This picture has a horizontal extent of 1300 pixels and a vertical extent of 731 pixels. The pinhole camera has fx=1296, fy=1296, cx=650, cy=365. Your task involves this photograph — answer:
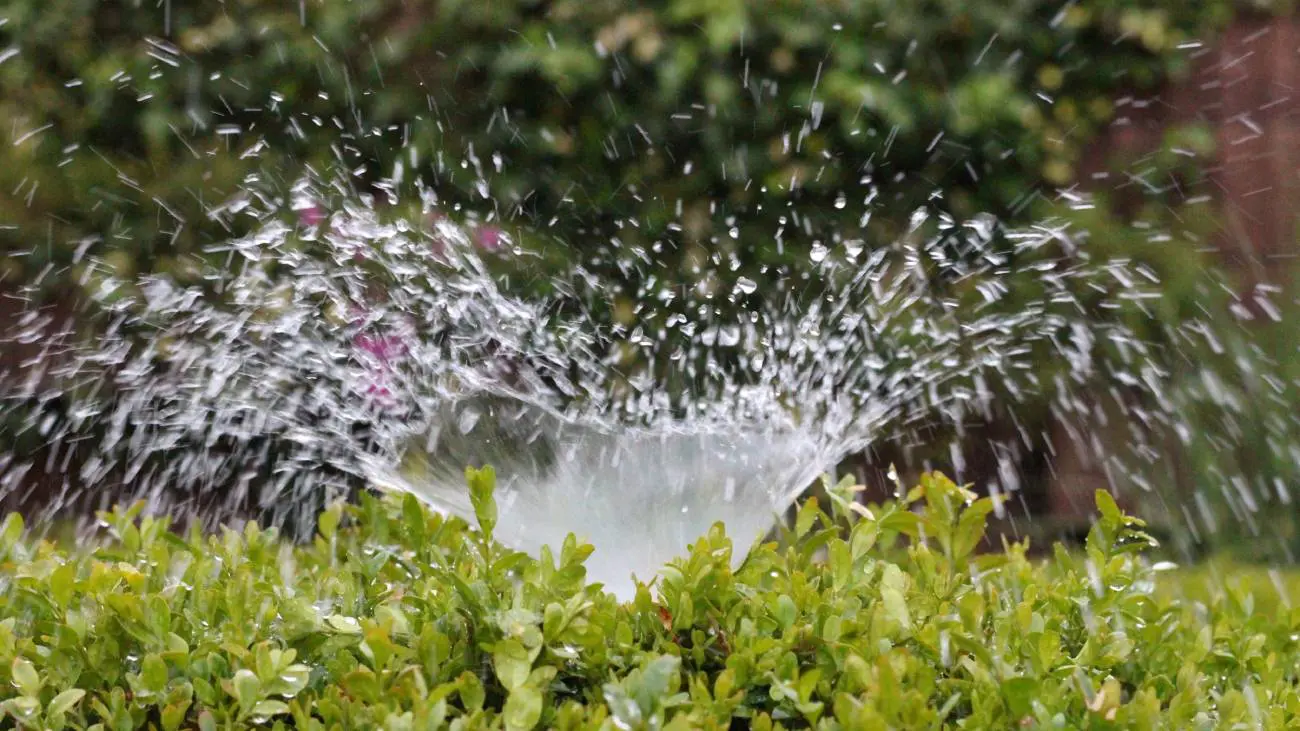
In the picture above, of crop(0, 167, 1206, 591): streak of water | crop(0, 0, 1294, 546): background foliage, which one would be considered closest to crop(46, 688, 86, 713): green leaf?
crop(0, 167, 1206, 591): streak of water

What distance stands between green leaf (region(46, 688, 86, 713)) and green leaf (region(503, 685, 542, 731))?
49 centimetres

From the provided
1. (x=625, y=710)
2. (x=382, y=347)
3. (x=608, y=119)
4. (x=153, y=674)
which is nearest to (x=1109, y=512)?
(x=625, y=710)

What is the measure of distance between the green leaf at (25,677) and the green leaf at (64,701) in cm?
2

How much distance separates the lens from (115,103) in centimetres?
471

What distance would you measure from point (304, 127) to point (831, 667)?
146 inches

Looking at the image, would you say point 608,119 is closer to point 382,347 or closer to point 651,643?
point 382,347

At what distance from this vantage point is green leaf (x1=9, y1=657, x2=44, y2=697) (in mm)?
1384

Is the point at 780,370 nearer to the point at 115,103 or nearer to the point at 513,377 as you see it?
the point at 513,377

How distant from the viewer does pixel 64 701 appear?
1.38 meters

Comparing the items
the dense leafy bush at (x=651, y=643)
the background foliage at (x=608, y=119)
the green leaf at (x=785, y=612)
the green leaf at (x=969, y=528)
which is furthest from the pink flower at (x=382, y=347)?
the green leaf at (x=785, y=612)

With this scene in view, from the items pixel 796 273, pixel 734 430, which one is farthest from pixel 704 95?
pixel 734 430

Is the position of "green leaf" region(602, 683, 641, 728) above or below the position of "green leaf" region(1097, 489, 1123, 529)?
below

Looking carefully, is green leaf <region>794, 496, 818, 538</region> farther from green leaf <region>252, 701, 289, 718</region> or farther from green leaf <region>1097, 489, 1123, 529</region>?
green leaf <region>252, 701, 289, 718</region>

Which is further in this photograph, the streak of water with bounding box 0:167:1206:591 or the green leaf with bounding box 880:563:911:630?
the streak of water with bounding box 0:167:1206:591
